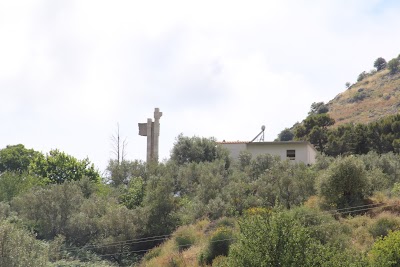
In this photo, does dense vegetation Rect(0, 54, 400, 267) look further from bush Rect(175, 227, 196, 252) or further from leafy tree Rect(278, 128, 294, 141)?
leafy tree Rect(278, 128, 294, 141)

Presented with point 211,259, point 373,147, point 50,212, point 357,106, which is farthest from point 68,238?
point 357,106

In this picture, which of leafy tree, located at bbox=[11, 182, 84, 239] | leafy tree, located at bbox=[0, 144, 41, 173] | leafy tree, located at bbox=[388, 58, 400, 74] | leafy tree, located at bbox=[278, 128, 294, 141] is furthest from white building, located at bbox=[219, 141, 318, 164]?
leafy tree, located at bbox=[388, 58, 400, 74]

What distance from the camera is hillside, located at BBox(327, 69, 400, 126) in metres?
102

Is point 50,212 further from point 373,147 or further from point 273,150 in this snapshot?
point 373,147

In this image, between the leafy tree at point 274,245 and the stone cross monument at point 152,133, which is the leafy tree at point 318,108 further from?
the leafy tree at point 274,245

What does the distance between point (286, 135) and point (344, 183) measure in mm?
70527

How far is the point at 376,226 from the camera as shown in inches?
1361

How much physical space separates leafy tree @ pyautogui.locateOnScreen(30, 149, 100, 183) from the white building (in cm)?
1258

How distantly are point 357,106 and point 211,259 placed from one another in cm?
7982

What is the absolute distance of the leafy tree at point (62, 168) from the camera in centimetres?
6075

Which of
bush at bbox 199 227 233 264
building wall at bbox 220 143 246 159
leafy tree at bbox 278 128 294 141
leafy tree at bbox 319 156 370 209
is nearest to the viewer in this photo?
bush at bbox 199 227 233 264

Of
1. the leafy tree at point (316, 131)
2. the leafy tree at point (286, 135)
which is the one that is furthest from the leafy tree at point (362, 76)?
the leafy tree at point (316, 131)

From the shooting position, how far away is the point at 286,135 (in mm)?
109250

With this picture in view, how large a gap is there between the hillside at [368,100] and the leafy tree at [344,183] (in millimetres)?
59992
